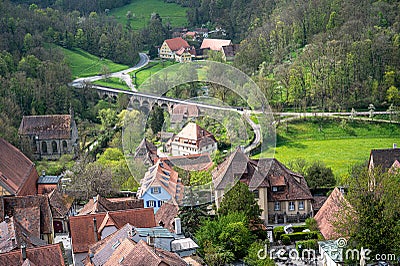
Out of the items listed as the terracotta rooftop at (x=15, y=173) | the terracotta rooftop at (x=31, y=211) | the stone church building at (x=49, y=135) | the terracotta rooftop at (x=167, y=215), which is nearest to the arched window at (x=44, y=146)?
the stone church building at (x=49, y=135)

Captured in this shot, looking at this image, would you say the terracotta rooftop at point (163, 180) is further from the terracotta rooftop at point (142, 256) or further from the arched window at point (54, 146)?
the arched window at point (54, 146)

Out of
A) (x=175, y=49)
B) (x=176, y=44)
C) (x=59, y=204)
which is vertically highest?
(x=176, y=44)

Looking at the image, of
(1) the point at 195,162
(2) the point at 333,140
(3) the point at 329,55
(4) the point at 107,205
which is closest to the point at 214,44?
(3) the point at 329,55

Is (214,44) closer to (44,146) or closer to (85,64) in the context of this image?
(85,64)

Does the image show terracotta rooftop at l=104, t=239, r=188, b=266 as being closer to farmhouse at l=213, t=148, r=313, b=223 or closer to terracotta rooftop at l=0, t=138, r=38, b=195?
farmhouse at l=213, t=148, r=313, b=223

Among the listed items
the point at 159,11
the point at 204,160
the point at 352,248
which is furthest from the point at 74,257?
the point at 159,11
